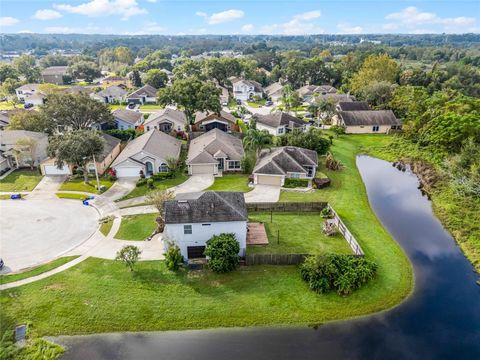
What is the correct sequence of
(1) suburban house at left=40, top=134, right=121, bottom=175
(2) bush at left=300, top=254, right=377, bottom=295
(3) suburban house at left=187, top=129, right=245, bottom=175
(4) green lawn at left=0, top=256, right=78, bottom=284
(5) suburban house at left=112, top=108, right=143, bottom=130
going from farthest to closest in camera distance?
(5) suburban house at left=112, top=108, right=143, bottom=130 → (3) suburban house at left=187, top=129, right=245, bottom=175 → (1) suburban house at left=40, top=134, right=121, bottom=175 → (4) green lawn at left=0, top=256, right=78, bottom=284 → (2) bush at left=300, top=254, right=377, bottom=295

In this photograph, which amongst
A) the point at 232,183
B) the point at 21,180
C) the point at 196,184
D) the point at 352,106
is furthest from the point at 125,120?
the point at 352,106

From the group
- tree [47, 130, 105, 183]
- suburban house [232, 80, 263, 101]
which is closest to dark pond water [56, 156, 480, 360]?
tree [47, 130, 105, 183]

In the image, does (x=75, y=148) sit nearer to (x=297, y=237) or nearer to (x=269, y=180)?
(x=269, y=180)

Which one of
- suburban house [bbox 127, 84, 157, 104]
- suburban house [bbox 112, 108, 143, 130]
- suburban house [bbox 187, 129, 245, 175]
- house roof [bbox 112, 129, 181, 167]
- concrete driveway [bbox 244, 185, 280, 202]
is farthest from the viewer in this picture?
suburban house [bbox 127, 84, 157, 104]

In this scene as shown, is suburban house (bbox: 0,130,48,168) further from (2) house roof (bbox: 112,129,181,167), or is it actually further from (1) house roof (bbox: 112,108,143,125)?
(1) house roof (bbox: 112,108,143,125)

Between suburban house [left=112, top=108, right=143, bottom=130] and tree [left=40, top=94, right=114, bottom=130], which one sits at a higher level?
tree [left=40, top=94, right=114, bottom=130]

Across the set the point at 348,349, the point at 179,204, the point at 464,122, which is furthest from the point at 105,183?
the point at 464,122

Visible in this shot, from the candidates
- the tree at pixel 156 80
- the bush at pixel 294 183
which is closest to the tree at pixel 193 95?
the bush at pixel 294 183

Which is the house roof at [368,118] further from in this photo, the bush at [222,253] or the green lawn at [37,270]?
the green lawn at [37,270]

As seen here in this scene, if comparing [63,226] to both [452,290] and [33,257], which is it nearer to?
[33,257]
